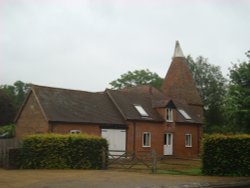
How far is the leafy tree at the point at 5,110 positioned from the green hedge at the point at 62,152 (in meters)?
40.2

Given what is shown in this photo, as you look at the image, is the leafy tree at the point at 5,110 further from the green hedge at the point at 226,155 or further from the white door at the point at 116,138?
the green hedge at the point at 226,155

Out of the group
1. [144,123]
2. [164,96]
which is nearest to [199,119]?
[164,96]

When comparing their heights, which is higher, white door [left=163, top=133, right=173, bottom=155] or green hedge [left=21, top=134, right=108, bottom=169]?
white door [left=163, top=133, right=173, bottom=155]

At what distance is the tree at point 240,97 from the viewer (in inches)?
1178

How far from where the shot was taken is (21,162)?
28312 mm

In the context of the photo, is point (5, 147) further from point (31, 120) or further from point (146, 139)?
point (146, 139)

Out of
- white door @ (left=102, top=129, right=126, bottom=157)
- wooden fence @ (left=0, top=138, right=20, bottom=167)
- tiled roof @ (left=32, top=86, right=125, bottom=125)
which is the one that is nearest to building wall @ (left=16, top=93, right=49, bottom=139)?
tiled roof @ (left=32, top=86, right=125, bottom=125)

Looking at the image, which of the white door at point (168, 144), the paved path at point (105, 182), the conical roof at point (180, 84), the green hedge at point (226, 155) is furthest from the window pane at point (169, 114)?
the paved path at point (105, 182)

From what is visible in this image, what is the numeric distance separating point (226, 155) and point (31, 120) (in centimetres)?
1935

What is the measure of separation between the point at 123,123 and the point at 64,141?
12455 mm

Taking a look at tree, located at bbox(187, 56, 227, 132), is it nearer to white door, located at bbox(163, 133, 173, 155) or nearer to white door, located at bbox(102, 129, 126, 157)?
white door, located at bbox(163, 133, 173, 155)

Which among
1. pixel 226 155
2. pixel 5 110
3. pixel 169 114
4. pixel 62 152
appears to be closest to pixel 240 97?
pixel 226 155

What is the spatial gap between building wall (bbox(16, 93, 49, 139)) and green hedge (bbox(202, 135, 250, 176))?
15303mm

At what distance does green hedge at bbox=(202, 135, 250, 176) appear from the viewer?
23.0 m
